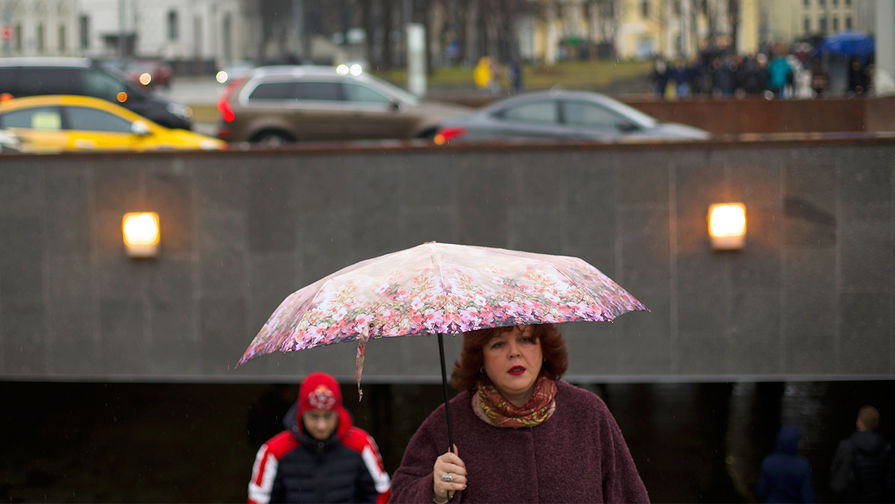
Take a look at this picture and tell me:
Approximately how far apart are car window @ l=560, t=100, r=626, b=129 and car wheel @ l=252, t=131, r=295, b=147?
4.97 meters

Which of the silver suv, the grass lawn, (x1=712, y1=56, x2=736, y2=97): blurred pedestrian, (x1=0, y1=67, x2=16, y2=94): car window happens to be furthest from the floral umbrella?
the grass lawn

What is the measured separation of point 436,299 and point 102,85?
2179cm

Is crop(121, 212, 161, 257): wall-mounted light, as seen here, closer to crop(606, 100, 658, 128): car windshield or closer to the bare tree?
crop(606, 100, 658, 128): car windshield

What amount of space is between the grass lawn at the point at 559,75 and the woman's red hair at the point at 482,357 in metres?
44.6

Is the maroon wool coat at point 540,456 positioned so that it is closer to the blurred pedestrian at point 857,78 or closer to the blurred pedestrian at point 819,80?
the blurred pedestrian at point 857,78

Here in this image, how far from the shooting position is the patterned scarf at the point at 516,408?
3.56m

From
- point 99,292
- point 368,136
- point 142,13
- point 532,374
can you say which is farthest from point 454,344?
point 142,13

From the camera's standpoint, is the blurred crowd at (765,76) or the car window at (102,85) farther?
the blurred crowd at (765,76)

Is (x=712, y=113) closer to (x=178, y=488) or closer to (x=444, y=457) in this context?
(x=178, y=488)

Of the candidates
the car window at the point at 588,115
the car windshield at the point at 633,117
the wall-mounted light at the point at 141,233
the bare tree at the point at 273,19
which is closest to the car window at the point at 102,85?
the car window at the point at 588,115

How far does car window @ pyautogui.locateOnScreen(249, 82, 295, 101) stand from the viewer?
2094cm

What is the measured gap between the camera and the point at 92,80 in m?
24.0

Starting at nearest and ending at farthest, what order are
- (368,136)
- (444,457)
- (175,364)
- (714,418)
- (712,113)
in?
(444,457) → (714,418) → (175,364) → (368,136) → (712,113)

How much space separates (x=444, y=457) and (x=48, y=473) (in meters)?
8.43
